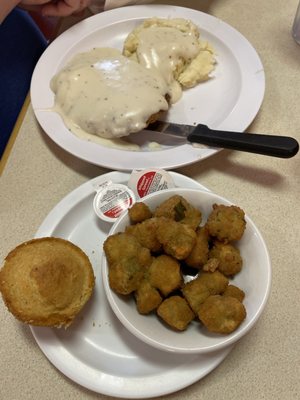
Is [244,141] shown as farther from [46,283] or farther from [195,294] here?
[46,283]

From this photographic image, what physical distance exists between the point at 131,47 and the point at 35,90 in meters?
0.30

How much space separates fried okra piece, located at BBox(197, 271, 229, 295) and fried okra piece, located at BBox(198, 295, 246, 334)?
3 cm

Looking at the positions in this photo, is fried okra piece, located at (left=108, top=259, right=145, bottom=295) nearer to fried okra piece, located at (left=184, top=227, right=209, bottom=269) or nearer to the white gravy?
fried okra piece, located at (left=184, top=227, right=209, bottom=269)

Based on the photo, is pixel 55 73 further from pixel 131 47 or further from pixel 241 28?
pixel 241 28

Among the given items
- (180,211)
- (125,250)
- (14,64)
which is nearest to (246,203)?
(180,211)

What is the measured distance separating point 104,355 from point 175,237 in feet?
0.85

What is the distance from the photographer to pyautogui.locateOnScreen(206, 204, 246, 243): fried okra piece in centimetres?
72

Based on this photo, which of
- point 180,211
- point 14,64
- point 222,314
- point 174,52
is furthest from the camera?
point 14,64

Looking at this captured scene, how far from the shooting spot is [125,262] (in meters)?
0.70

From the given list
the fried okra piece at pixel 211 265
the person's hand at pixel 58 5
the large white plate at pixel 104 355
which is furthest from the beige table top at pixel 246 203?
the person's hand at pixel 58 5

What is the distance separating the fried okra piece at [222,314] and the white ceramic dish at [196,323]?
0.02m

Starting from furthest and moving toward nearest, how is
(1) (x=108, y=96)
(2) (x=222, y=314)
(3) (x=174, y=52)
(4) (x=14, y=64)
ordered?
(4) (x=14, y=64)
(3) (x=174, y=52)
(1) (x=108, y=96)
(2) (x=222, y=314)

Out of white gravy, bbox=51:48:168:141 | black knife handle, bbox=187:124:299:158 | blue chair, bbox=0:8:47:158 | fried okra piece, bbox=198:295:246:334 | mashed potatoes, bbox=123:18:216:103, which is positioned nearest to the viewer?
fried okra piece, bbox=198:295:246:334

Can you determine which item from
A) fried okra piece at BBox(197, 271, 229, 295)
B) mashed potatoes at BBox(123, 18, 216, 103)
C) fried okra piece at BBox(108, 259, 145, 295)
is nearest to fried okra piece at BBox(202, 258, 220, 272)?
fried okra piece at BBox(197, 271, 229, 295)
